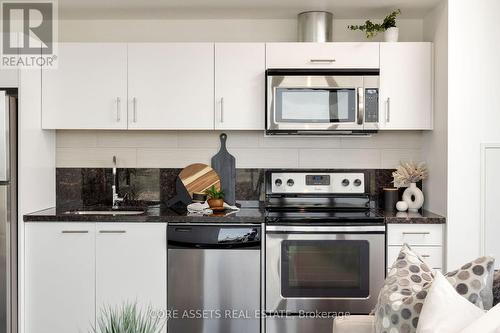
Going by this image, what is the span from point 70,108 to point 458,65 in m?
2.61

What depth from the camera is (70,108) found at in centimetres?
370

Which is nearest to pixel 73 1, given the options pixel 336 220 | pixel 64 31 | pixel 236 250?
pixel 64 31

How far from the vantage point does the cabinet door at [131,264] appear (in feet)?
11.1

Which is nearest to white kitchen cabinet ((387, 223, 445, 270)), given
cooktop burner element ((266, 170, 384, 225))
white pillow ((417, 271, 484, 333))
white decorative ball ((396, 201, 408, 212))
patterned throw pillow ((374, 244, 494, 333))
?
white decorative ball ((396, 201, 408, 212))

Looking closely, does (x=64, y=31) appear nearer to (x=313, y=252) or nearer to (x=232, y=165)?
(x=232, y=165)

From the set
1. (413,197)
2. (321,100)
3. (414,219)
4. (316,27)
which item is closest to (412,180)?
(413,197)

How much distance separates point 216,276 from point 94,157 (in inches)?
56.2

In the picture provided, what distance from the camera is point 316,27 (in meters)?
3.73

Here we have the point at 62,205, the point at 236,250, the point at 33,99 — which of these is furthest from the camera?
the point at 62,205

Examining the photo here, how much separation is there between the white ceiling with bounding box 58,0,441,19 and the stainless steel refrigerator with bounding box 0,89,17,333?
2.80ft

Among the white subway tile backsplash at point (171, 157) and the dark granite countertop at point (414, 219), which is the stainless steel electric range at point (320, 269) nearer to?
the dark granite countertop at point (414, 219)

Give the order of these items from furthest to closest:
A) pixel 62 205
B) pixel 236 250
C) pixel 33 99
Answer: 1. pixel 62 205
2. pixel 33 99
3. pixel 236 250

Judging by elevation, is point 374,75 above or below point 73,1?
below

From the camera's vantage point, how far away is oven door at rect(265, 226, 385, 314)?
3.34 m
